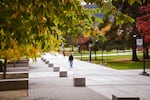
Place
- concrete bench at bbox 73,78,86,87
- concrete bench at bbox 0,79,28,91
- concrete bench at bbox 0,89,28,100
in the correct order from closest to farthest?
concrete bench at bbox 0,89,28,100
concrete bench at bbox 0,79,28,91
concrete bench at bbox 73,78,86,87

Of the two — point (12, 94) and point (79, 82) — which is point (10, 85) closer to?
point (12, 94)

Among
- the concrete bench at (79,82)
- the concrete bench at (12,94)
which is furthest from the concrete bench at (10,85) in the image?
the concrete bench at (79,82)

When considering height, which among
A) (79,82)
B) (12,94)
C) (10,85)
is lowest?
(12,94)

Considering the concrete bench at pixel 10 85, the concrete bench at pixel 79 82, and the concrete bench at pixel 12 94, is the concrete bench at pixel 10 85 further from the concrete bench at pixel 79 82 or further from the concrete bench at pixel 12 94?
the concrete bench at pixel 79 82

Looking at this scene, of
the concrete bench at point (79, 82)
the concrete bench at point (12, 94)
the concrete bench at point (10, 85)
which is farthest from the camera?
the concrete bench at point (79, 82)

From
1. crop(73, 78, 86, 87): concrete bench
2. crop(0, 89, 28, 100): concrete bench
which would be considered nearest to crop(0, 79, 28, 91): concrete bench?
crop(0, 89, 28, 100): concrete bench

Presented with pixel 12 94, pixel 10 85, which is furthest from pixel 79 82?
pixel 12 94

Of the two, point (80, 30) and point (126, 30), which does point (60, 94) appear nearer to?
point (80, 30)

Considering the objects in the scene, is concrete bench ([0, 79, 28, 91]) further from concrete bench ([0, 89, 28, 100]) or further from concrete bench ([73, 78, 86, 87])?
concrete bench ([73, 78, 86, 87])

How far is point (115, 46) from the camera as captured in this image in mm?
65750

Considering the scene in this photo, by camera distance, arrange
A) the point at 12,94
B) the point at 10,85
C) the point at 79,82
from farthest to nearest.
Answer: the point at 79,82, the point at 10,85, the point at 12,94

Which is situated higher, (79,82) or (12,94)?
(79,82)

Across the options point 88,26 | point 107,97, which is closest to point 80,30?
point 88,26

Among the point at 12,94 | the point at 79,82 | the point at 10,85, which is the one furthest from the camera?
the point at 79,82
